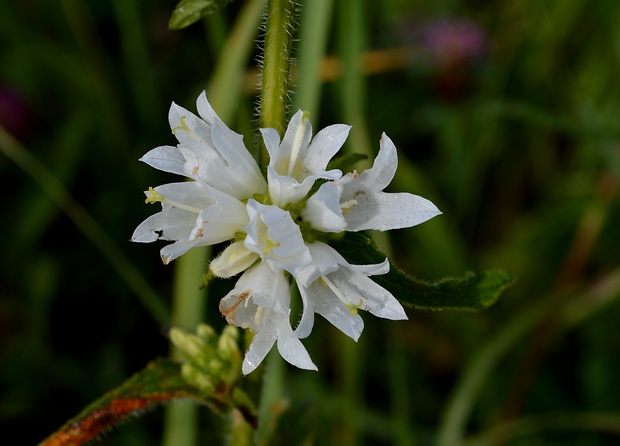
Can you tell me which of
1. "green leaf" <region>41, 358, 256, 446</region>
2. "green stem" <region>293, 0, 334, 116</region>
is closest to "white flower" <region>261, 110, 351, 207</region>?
"green leaf" <region>41, 358, 256, 446</region>

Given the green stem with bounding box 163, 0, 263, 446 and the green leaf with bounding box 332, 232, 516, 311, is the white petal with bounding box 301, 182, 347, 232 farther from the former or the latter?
the green stem with bounding box 163, 0, 263, 446

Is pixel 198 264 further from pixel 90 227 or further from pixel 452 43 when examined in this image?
pixel 452 43

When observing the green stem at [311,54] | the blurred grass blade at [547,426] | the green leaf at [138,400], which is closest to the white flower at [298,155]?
the green leaf at [138,400]

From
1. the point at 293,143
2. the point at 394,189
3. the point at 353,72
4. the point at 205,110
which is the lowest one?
the point at 394,189

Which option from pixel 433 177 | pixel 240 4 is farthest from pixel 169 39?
pixel 433 177

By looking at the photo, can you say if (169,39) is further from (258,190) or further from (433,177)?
(258,190)

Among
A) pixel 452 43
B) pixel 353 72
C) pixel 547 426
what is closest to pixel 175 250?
pixel 353 72
